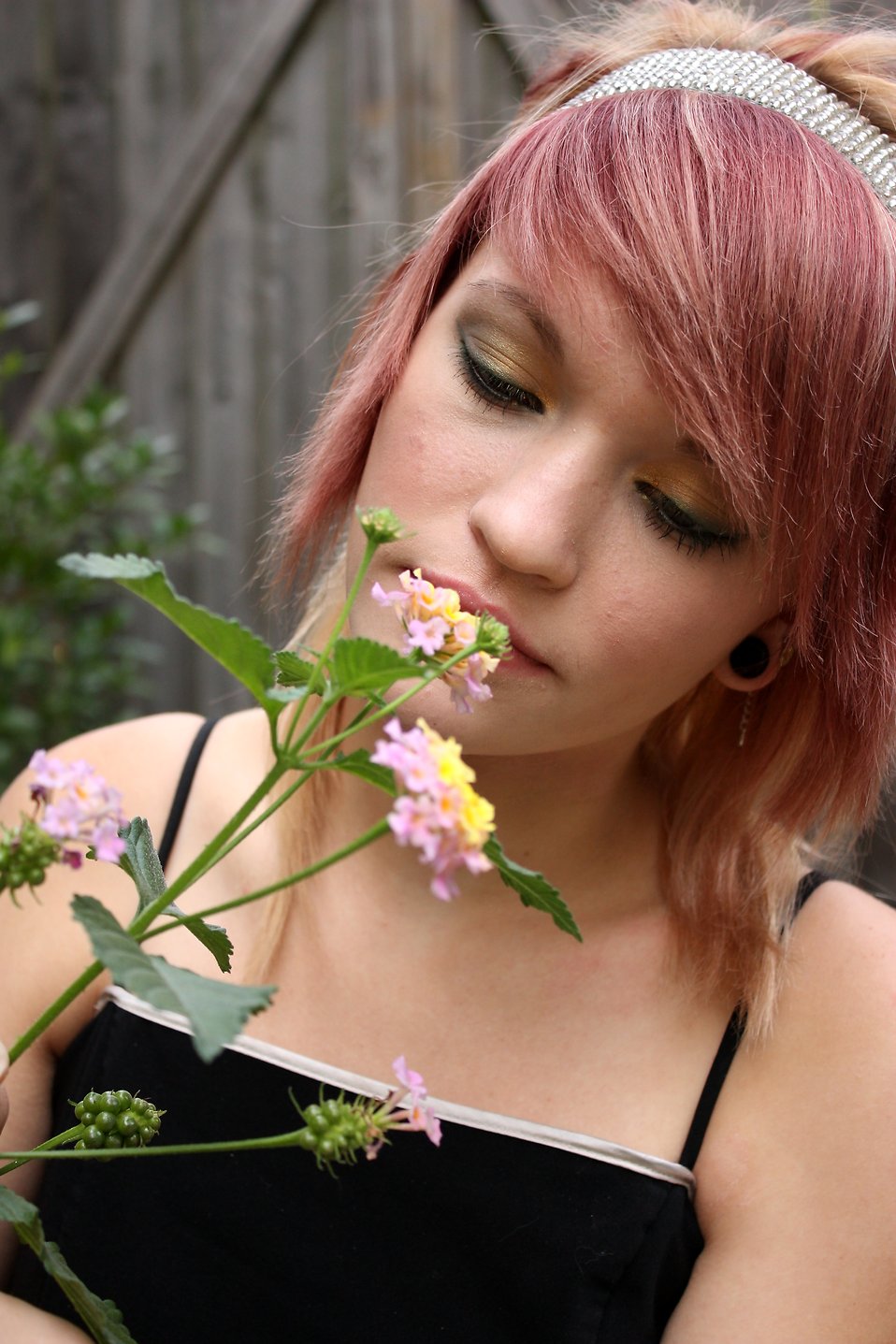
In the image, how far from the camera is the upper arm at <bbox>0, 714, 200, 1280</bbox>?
3.63ft

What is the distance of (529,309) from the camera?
905mm

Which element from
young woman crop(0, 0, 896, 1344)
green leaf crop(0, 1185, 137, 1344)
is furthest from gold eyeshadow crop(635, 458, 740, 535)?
green leaf crop(0, 1185, 137, 1344)

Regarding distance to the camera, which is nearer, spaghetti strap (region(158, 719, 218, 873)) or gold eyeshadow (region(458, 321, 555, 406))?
gold eyeshadow (region(458, 321, 555, 406))

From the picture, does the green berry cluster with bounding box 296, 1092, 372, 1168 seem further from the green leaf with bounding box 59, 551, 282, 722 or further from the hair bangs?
the hair bangs

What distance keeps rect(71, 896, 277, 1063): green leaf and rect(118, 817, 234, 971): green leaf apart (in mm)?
49

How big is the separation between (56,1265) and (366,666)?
261 millimetres

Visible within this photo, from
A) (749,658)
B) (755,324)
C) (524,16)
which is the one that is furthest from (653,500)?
(524,16)

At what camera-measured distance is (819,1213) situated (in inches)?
40.6

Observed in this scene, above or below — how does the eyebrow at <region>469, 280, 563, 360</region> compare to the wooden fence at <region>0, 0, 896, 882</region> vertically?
above

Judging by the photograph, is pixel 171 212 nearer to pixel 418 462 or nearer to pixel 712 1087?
pixel 418 462

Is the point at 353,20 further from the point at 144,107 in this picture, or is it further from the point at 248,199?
the point at 144,107

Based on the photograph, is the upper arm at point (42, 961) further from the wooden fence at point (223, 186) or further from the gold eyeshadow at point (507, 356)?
the wooden fence at point (223, 186)

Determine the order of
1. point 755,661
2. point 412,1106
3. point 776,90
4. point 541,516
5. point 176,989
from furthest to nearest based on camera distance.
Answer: point 755,661, point 776,90, point 541,516, point 412,1106, point 176,989

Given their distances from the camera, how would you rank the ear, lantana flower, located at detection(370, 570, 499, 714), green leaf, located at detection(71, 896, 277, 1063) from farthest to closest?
the ear → lantana flower, located at detection(370, 570, 499, 714) → green leaf, located at detection(71, 896, 277, 1063)
